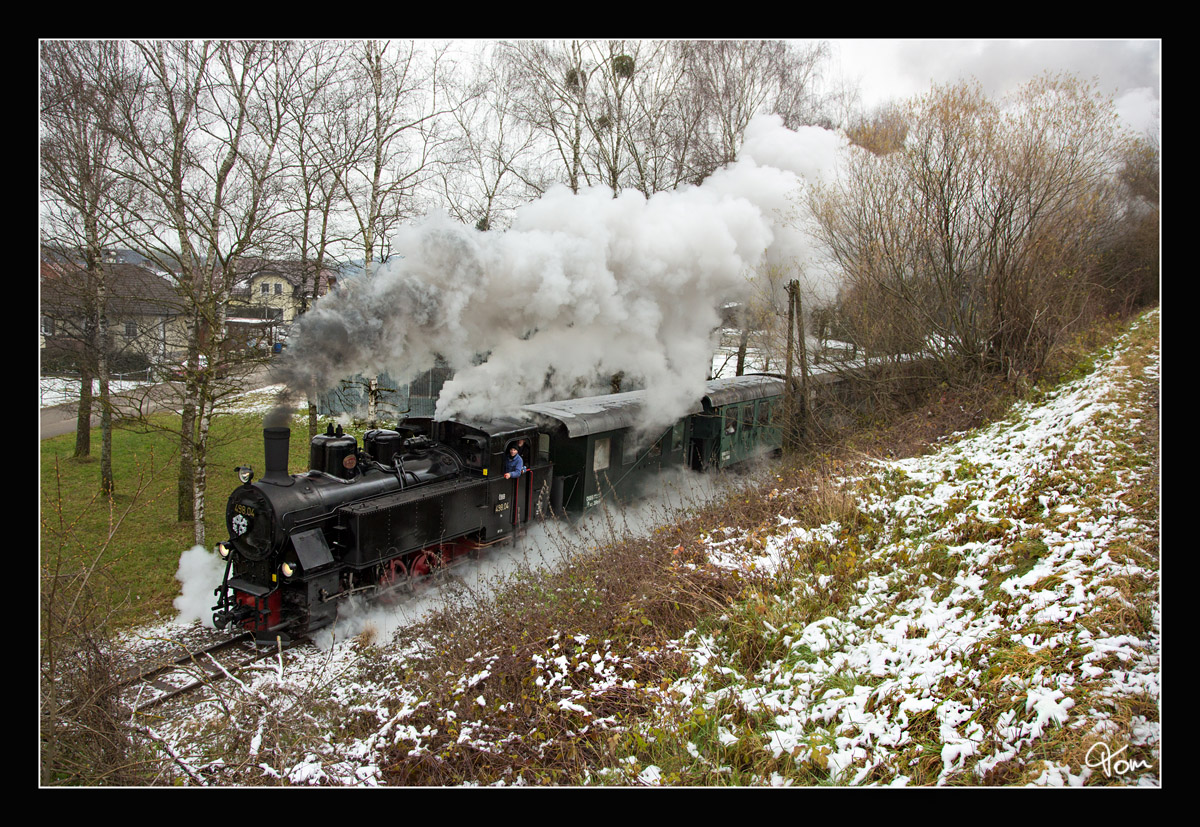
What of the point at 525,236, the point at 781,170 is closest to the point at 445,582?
the point at 525,236

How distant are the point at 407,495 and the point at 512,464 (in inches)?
63.8

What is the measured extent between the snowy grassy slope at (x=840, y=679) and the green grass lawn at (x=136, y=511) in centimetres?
297

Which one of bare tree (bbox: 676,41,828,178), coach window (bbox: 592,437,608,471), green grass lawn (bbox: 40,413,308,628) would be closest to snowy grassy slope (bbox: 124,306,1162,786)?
green grass lawn (bbox: 40,413,308,628)

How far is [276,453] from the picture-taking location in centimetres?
734

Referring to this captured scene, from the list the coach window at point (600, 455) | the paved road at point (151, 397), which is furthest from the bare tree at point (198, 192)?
the coach window at point (600, 455)

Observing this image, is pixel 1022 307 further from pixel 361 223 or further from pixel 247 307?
pixel 247 307

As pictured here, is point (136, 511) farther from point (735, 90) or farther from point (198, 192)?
point (735, 90)

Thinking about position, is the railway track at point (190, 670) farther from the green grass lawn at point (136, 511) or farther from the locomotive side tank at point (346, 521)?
the green grass lawn at point (136, 511)

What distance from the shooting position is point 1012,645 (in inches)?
153

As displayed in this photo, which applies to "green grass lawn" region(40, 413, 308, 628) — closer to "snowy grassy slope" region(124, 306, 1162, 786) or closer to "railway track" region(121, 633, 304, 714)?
"railway track" region(121, 633, 304, 714)

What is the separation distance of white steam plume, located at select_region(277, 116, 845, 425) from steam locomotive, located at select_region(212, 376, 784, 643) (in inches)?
26.8

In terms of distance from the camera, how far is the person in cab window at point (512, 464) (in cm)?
912

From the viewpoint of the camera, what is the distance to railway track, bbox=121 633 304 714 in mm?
5754

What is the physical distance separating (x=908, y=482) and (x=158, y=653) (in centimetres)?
848
